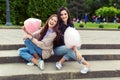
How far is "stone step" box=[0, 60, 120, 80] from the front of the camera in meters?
5.78

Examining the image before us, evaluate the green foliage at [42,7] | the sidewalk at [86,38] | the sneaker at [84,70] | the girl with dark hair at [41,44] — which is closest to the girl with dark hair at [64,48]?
the sneaker at [84,70]

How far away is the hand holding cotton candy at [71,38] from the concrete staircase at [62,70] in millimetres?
498

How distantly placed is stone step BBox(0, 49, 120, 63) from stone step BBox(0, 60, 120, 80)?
0.38ft

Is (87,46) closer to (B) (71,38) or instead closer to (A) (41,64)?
(B) (71,38)

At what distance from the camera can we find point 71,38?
19.9ft

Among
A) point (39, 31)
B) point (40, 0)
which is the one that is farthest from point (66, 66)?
point (40, 0)

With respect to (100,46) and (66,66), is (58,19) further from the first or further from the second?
(100,46)

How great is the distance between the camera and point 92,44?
760cm

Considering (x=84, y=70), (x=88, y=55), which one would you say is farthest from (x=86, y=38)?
(x=84, y=70)

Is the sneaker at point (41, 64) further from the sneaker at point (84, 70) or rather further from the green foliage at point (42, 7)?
the green foliage at point (42, 7)

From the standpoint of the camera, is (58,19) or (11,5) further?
(11,5)

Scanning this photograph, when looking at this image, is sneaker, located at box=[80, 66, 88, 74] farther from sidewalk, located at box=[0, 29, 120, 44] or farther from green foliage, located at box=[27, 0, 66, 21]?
green foliage, located at box=[27, 0, 66, 21]

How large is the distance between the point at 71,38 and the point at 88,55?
869 mm

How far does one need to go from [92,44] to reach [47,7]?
12.2 m
